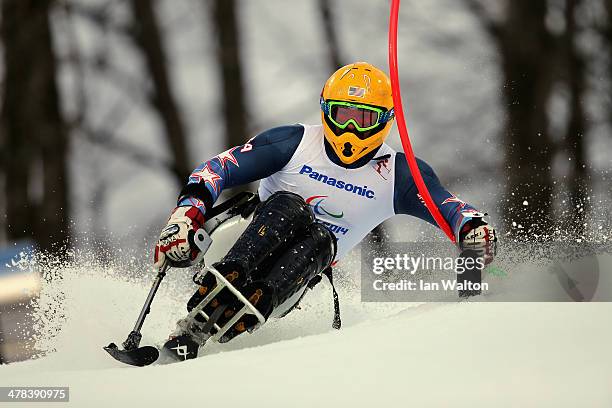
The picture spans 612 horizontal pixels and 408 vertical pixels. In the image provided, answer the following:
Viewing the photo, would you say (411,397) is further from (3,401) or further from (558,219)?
(558,219)

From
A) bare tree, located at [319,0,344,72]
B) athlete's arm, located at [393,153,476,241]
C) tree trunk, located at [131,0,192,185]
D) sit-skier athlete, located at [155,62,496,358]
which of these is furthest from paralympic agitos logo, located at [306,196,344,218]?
bare tree, located at [319,0,344,72]

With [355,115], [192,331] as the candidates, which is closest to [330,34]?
[355,115]

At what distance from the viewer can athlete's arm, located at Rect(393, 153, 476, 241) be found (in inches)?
234

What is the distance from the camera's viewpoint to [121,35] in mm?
15508

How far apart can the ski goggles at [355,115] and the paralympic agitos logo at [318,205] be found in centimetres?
47

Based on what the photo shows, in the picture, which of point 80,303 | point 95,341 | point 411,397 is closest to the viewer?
point 411,397

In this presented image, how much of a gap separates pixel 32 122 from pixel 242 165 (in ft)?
31.5

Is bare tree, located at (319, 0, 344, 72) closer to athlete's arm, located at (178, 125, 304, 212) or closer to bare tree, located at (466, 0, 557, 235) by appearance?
bare tree, located at (466, 0, 557, 235)

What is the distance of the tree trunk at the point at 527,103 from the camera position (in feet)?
45.1

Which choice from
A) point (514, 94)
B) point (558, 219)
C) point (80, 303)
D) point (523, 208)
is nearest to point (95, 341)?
point (80, 303)

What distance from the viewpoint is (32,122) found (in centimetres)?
1472

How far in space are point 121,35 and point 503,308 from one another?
11342mm

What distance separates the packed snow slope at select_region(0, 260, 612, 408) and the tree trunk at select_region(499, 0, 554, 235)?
827cm

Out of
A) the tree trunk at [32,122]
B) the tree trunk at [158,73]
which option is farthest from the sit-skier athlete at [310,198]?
the tree trunk at [158,73]
